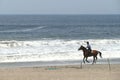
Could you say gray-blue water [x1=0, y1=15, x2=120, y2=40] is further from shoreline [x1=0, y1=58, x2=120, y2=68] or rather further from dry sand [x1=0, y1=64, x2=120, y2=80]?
dry sand [x1=0, y1=64, x2=120, y2=80]

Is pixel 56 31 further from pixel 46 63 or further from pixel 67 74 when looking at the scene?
pixel 67 74

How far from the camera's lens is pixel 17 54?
30.0 m

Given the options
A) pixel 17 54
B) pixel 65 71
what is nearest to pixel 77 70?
pixel 65 71

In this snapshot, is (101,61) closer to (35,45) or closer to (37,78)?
(37,78)

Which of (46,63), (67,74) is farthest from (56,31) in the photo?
(67,74)

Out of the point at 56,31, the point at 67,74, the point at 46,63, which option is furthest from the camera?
the point at 56,31

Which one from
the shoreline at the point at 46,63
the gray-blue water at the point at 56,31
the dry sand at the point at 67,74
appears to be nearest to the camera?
the dry sand at the point at 67,74

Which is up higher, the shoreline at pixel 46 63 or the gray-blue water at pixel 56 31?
the gray-blue water at pixel 56 31

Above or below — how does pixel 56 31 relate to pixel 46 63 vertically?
above

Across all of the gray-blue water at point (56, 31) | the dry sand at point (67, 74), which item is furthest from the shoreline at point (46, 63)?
the gray-blue water at point (56, 31)

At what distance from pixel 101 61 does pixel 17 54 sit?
6.56 meters

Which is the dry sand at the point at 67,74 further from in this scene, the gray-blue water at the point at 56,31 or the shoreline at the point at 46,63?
the gray-blue water at the point at 56,31

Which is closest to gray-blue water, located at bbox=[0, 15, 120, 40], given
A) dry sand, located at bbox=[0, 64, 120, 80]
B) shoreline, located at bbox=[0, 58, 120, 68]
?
shoreline, located at bbox=[0, 58, 120, 68]

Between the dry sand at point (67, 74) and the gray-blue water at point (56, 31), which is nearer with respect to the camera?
the dry sand at point (67, 74)
